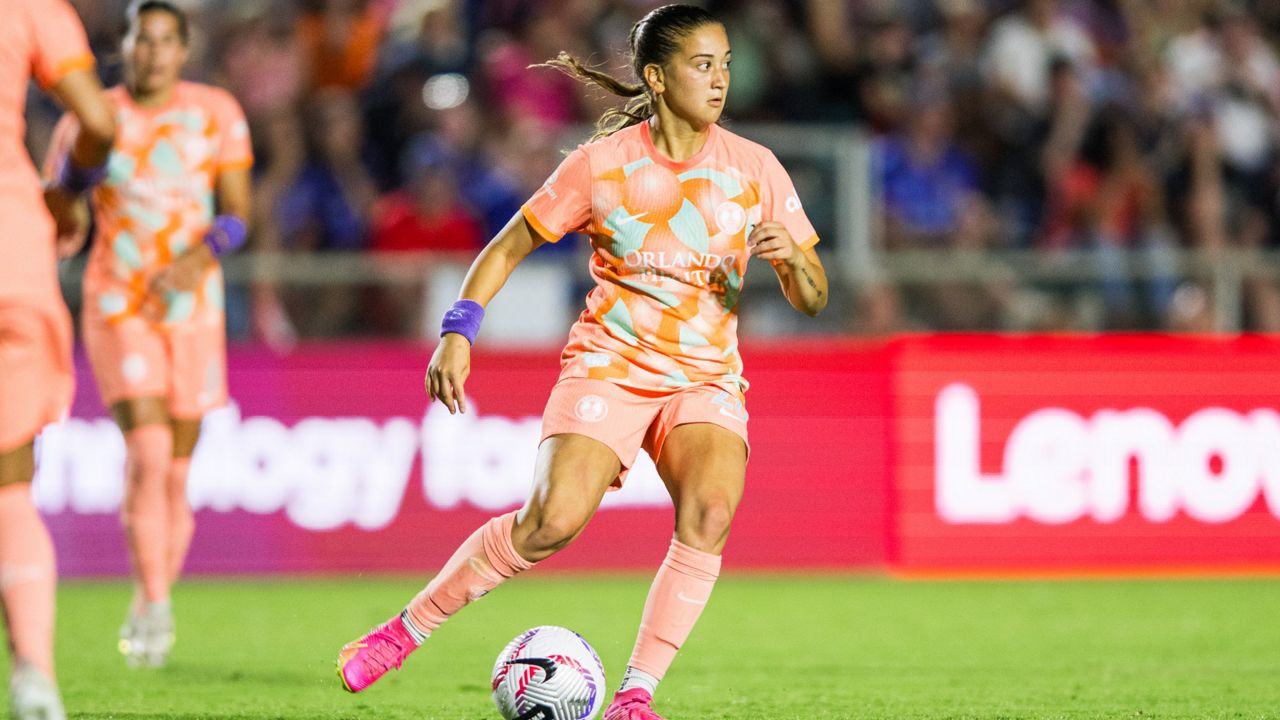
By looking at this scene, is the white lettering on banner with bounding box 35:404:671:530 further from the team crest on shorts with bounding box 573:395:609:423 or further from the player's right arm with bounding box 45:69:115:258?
the player's right arm with bounding box 45:69:115:258

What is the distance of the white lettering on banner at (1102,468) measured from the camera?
10672 mm

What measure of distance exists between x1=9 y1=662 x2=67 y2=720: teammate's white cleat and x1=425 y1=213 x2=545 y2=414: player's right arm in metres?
1.34

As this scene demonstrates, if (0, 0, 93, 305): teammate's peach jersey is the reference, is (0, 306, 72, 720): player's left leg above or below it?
below

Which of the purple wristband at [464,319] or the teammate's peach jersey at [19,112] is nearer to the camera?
the teammate's peach jersey at [19,112]

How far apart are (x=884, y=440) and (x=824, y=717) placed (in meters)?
5.43

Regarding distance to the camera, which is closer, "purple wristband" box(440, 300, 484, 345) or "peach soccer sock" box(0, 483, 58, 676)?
"peach soccer sock" box(0, 483, 58, 676)

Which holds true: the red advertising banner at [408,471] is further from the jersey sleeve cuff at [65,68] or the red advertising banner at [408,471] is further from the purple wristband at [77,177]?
the jersey sleeve cuff at [65,68]

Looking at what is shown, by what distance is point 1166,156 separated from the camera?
13.2m

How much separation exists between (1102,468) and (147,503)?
5.81 m

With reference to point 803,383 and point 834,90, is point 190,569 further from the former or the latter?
point 834,90

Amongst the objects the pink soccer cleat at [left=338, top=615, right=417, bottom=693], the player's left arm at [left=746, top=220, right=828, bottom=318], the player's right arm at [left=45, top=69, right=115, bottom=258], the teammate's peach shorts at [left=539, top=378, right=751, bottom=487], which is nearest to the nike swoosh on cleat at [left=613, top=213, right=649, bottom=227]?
the player's left arm at [left=746, top=220, right=828, bottom=318]

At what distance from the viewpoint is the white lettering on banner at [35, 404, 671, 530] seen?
1055 centimetres

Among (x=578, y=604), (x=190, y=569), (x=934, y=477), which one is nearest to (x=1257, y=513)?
(x=934, y=477)

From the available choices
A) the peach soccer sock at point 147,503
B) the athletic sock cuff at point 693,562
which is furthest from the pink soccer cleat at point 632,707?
the peach soccer sock at point 147,503
